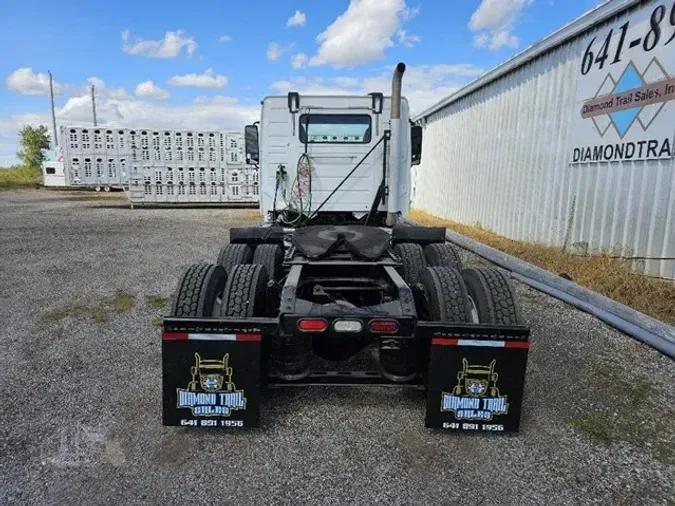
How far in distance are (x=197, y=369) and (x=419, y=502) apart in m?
1.39

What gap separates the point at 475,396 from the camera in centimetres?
277

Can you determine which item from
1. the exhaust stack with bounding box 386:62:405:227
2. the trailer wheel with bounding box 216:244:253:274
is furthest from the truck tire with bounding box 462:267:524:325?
the exhaust stack with bounding box 386:62:405:227

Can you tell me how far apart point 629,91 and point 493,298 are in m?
5.31

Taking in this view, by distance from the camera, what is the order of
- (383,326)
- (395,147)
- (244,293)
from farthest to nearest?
(395,147) → (244,293) → (383,326)

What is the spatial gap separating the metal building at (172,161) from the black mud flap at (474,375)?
642 inches

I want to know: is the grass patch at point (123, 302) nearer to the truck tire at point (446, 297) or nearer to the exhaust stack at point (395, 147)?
the exhaust stack at point (395, 147)

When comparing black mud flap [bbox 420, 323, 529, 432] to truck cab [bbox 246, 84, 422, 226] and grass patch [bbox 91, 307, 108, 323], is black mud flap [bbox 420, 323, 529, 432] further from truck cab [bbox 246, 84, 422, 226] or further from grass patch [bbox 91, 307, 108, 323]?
grass patch [bbox 91, 307, 108, 323]

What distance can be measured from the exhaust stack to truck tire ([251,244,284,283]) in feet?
6.10

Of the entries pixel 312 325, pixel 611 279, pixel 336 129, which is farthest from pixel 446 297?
pixel 611 279

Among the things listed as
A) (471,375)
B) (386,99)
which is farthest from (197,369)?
(386,99)

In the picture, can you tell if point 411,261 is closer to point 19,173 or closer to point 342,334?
point 342,334

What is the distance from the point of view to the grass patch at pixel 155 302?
5.52 metres

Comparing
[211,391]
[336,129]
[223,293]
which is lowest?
[211,391]

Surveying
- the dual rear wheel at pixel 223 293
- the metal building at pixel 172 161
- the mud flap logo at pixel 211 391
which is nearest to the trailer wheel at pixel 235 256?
the dual rear wheel at pixel 223 293
